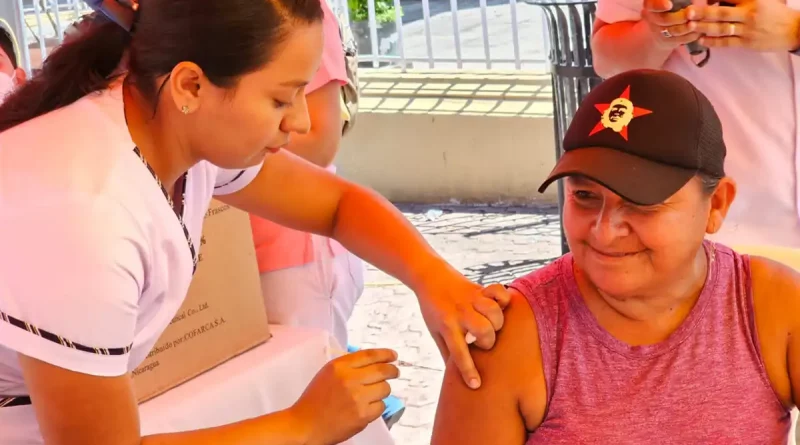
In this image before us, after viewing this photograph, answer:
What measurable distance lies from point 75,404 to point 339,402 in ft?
1.09

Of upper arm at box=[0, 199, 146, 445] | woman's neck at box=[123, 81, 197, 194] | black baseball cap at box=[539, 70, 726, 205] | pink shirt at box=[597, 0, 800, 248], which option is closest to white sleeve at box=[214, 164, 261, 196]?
woman's neck at box=[123, 81, 197, 194]

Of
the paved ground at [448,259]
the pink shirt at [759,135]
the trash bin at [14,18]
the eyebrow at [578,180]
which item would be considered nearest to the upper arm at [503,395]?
the eyebrow at [578,180]

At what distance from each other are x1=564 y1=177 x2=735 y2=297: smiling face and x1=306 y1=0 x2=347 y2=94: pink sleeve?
0.77 meters

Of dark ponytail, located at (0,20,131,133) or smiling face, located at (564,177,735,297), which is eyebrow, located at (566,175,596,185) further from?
dark ponytail, located at (0,20,131,133)

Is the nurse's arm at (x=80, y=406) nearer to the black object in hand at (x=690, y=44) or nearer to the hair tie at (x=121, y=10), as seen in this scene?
the hair tie at (x=121, y=10)

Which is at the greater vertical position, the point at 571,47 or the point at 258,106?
the point at 258,106

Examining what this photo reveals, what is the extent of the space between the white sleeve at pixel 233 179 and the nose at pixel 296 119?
0.85 ft

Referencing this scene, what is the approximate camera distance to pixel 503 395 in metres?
1.41

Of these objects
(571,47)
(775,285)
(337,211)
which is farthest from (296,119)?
(571,47)

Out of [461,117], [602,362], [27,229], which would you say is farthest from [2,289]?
[461,117]

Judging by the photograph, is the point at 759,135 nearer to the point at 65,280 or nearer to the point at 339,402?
the point at 339,402

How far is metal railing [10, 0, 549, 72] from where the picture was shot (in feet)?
17.5

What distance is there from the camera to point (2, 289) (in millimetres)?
1062

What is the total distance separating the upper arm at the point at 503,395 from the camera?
1.41 metres
